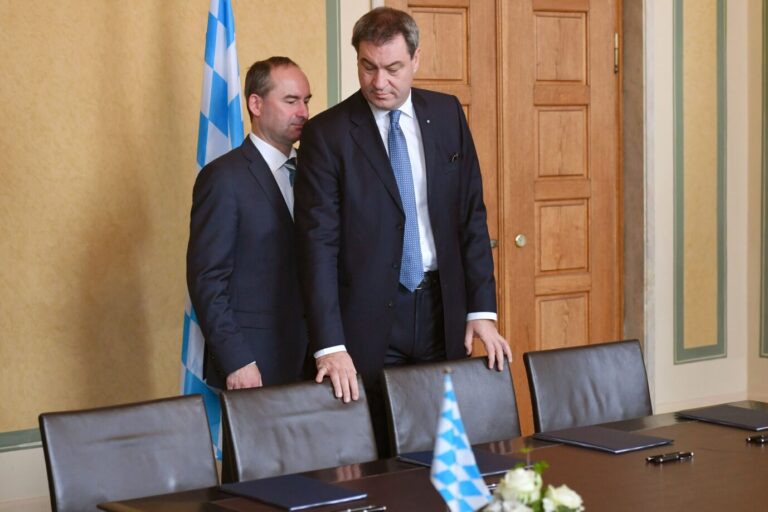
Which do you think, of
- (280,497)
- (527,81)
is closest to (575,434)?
(280,497)

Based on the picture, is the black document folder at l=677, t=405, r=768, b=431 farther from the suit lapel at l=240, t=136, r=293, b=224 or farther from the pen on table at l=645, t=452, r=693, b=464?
the suit lapel at l=240, t=136, r=293, b=224

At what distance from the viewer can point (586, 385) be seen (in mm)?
3385

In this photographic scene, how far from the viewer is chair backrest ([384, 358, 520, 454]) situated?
306 centimetres

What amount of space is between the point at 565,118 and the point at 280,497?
3.79 m

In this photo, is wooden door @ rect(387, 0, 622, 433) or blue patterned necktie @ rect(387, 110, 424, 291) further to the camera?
wooden door @ rect(387, 0, 622, 433)

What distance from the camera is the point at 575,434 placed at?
2.95 meters

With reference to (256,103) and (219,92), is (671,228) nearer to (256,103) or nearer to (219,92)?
(219,92)

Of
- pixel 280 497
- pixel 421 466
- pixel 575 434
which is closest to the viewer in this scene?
pixel 280 497

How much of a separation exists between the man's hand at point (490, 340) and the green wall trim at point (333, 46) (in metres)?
1.85

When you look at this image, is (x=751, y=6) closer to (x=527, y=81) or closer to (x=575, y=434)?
(x=527, y=81)

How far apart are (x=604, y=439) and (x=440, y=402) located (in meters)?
0.44

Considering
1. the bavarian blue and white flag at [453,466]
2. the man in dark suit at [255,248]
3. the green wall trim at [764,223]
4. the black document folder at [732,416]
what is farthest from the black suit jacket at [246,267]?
the green wall trim at [764,223]

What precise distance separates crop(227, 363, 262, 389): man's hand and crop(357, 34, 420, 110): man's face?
85 cm

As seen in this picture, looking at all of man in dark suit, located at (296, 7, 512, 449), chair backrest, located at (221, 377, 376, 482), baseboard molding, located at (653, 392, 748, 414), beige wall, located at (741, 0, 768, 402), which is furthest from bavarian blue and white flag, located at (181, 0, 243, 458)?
beige wall, located at (741, 0, 768, 402)
